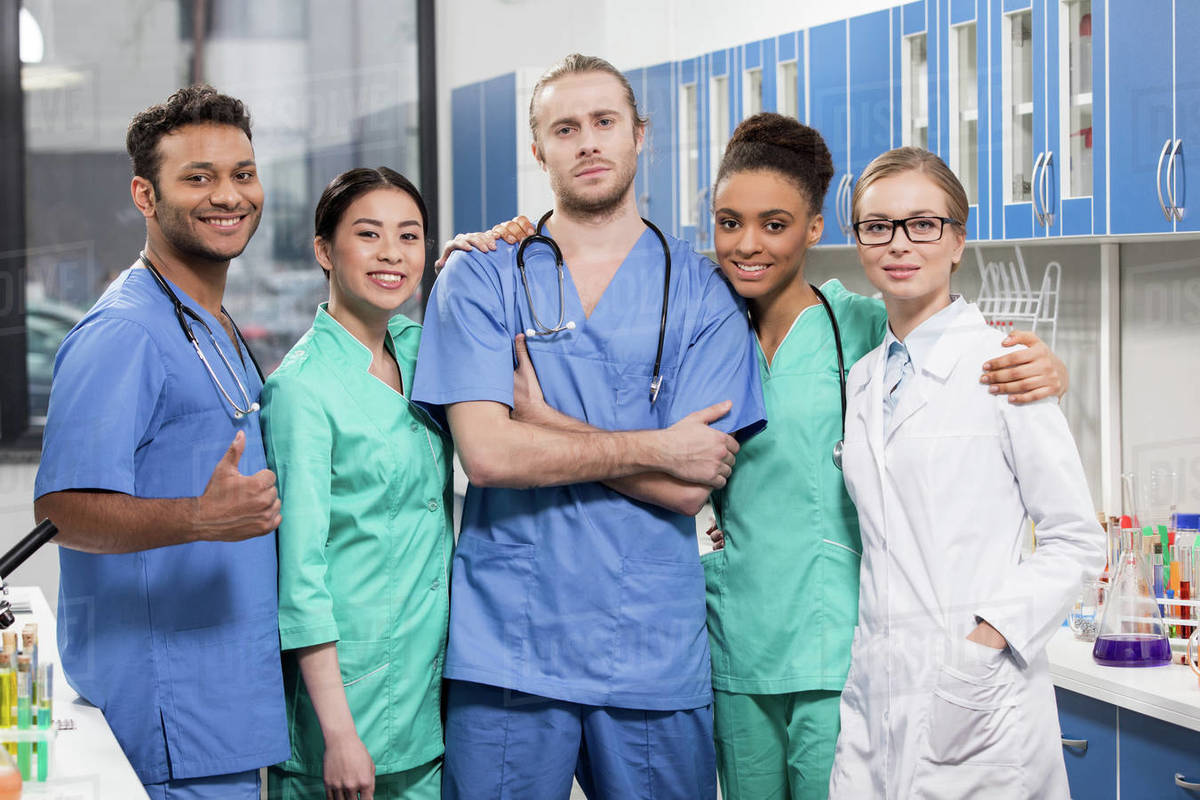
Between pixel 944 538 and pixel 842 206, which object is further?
pixel 842 206

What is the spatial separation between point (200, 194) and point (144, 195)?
6cm

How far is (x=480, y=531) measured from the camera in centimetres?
123

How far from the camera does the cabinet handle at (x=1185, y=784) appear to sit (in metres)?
1.33

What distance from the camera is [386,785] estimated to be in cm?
123

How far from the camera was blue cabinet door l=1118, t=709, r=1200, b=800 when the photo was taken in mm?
1341

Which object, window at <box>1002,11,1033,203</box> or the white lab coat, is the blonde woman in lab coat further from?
window at <box>1002,11,1033,203</box>

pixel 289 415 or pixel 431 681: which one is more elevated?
pixel 289 415

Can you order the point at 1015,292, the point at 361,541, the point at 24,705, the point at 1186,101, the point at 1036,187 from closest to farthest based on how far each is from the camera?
the point at 24,705, the point at 361,541, the point at 1186,101, the point at 1036,187, the point at 1015,292

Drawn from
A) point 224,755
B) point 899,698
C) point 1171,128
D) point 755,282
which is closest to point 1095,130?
point 1171,128

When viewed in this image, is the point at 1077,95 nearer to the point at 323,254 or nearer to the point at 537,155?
the point at 537,155

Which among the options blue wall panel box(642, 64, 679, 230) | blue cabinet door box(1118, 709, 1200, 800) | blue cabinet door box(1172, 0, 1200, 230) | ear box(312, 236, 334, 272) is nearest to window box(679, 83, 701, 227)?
blue wall panel box(642, 64, 679, 230)

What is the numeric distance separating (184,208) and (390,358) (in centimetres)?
26

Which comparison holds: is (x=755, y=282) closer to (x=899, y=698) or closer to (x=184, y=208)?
(x=899, y=698)

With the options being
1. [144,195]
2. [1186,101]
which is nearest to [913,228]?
[1186,101]
